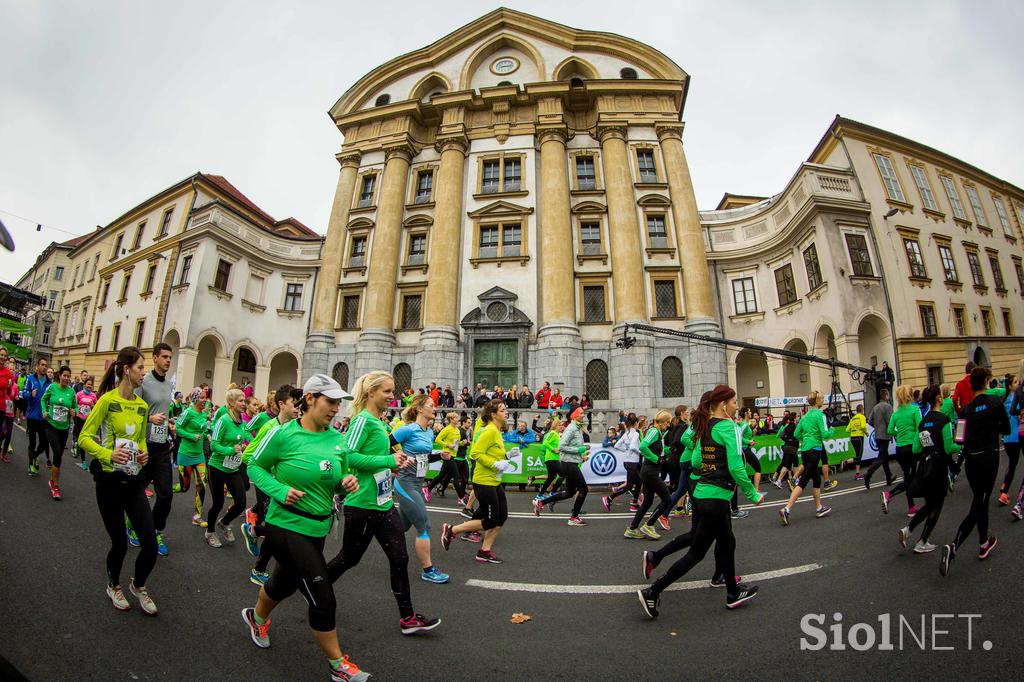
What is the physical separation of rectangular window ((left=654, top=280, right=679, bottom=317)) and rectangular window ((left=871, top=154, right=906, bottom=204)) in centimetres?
1129

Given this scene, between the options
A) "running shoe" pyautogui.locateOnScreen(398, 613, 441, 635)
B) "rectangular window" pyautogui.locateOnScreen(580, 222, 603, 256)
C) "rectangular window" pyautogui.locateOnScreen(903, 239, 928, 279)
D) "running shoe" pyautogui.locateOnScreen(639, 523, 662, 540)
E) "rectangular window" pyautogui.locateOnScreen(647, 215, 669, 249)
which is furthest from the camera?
"rectangular window" pyautogui.locateOnScreen(580, 222, 603, 256)

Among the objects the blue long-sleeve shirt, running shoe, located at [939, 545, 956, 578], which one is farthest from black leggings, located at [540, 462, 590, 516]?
the blue long-sleeve shirt

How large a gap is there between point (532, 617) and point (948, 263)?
29.5 meters

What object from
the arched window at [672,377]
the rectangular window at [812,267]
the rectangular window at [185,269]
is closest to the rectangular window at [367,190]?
the rectangular window at [185,269]

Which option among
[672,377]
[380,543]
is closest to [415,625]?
[380,543]

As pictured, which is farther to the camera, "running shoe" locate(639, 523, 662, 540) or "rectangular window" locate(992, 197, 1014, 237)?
"rectangular window" locate(992, 197, 1014, 237)

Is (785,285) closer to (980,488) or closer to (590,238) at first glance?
(590,238)

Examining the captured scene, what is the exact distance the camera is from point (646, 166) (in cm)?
2695

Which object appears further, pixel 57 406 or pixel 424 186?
pixel 424 186

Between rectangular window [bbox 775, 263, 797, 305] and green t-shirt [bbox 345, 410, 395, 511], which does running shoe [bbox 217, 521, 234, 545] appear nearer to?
green t-shirt [bbox 345, 410, 395, 511]

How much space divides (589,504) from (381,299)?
60.4 ft

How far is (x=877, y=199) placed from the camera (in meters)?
22.7

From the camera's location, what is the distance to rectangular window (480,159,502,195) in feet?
88.7

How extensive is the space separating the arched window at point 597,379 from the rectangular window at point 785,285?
381 inches
